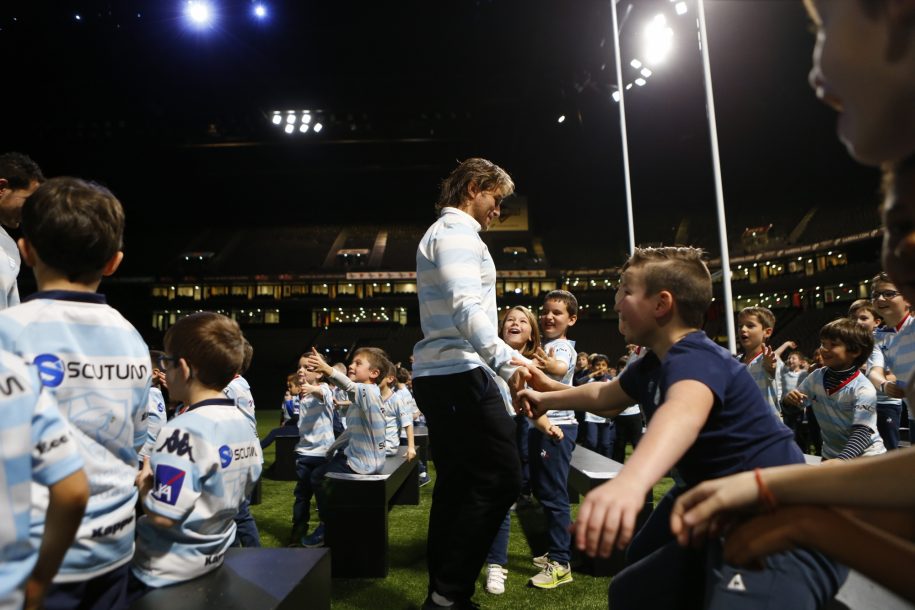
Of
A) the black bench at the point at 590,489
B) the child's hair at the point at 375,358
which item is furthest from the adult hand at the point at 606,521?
the child's hair at the point at 375,358

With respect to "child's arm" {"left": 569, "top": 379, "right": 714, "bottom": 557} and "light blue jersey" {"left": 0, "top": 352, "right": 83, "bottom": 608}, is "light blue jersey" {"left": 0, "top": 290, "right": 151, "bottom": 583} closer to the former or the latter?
"light blue jersey" {"left": 0, "top": 352, "right": 83, "bottom": 608}

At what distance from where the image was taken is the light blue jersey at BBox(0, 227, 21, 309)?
3035 mm

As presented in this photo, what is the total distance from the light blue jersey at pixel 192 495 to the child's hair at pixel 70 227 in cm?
67

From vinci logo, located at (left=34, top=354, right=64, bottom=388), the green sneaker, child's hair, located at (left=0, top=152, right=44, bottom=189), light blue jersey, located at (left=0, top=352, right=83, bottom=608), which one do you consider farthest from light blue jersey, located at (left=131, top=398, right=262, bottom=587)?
the green sneaker

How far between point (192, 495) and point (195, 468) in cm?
10

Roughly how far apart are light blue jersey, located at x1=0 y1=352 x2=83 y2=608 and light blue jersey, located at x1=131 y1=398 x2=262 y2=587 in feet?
3.07

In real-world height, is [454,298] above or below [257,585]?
above

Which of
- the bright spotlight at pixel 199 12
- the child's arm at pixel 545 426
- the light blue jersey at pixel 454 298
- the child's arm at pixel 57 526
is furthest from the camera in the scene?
the bright spotlight at pixel 199 12

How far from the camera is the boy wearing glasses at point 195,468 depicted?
1925mm

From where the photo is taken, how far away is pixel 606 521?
1007 mm

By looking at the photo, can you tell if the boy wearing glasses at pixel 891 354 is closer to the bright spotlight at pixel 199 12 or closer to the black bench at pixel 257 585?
the black bench at pixel 257 585

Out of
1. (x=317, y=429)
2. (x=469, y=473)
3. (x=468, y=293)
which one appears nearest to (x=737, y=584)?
(x=469, y=473)

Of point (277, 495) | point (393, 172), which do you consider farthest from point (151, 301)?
point (277, 495)

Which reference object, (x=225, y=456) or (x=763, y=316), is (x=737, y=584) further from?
(x=763, y=316)
